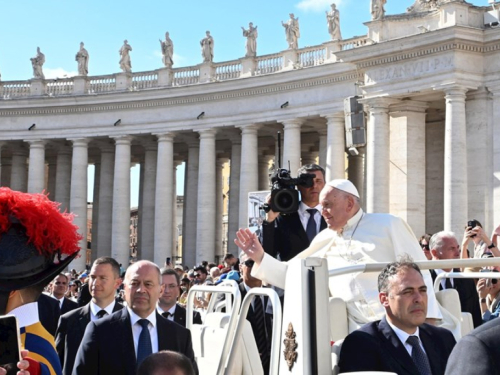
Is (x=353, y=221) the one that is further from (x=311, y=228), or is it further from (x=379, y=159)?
(x=379, y=159)

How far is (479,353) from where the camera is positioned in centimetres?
430

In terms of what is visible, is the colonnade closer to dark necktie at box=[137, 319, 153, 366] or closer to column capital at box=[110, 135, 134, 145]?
column capital at box=[110, 135, 134, 145]

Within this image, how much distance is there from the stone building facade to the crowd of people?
111ft

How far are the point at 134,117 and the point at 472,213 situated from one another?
97.0ft

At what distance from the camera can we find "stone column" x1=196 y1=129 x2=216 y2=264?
2512 inches

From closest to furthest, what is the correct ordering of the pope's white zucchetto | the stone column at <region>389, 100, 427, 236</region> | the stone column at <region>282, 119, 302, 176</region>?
the pope's white zucchetto → the stone column at <region>389, 100, 427, 236</region> → the stone column at <region>282, 119, 302, 176</region>

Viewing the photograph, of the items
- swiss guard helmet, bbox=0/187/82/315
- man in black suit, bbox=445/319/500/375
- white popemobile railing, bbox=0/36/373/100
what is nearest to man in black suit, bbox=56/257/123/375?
swiss guard helmet, bbox=0/187/82/315

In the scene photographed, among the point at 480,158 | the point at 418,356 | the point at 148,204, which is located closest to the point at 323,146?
the point at 480,158

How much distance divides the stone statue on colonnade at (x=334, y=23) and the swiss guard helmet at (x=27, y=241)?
52.1 m

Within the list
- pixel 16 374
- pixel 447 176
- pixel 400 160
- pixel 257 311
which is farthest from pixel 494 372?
pixel 400 160

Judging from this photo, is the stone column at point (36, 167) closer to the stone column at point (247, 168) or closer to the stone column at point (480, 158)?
the stone column at point (247, 168)

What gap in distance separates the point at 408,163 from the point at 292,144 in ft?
30.9

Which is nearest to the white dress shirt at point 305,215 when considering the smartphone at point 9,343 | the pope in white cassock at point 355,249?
the pope in white cassock at point 355,249

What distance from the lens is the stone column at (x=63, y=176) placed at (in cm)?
7662
